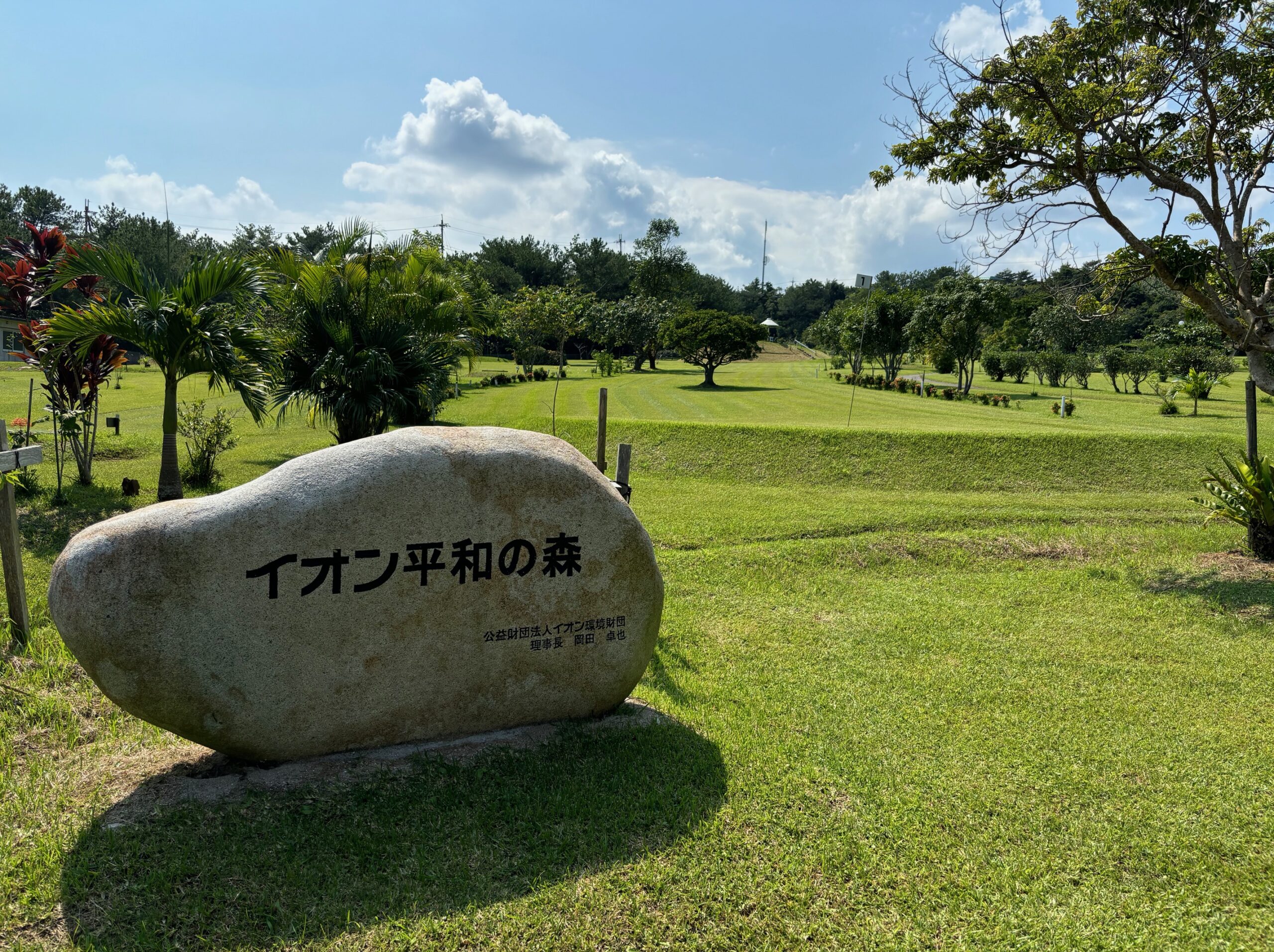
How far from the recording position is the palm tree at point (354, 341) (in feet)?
43.7

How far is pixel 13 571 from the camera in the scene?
6.27 meters

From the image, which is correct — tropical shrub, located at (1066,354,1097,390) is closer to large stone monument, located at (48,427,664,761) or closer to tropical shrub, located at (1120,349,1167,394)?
tropical shrub, located at (1120,349,1167,394)

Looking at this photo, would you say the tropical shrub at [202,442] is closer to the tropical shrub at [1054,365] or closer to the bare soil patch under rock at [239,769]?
the bare soil patch under rock at [239,769]

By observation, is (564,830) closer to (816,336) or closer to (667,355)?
(816,336)

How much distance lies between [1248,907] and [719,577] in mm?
6202

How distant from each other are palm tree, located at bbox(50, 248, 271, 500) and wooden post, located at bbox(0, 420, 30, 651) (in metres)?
3.44

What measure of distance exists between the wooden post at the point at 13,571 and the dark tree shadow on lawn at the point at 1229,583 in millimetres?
11386

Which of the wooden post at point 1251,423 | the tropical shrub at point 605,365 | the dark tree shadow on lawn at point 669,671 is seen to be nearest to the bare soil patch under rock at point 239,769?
the dark tree shadow on lawn at point 669,671

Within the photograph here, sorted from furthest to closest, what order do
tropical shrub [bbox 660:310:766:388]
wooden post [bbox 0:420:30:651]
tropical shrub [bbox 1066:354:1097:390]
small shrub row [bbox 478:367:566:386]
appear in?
tropical shrub [bbox 1066:354:1097:390], tropical shrub [bbox 660:310:766:388], small shrub row [bbox 478:367:566:386], wooden post [bbox 0:420:30:651]

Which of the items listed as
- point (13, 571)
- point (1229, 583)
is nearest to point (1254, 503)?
point (1229, 583)

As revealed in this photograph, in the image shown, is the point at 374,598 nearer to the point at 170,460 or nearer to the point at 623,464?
the point at 623,464

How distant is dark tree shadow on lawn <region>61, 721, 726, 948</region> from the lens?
11.8ft

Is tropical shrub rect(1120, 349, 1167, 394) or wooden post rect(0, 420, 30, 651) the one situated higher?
tropical shrub rect(1120, 349, 1167, 394)

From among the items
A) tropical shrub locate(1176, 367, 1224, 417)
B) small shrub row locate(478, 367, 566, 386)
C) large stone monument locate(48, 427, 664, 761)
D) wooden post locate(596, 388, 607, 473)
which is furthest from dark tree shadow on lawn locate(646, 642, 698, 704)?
small shrub row locate(478, 367, 566, 386)
